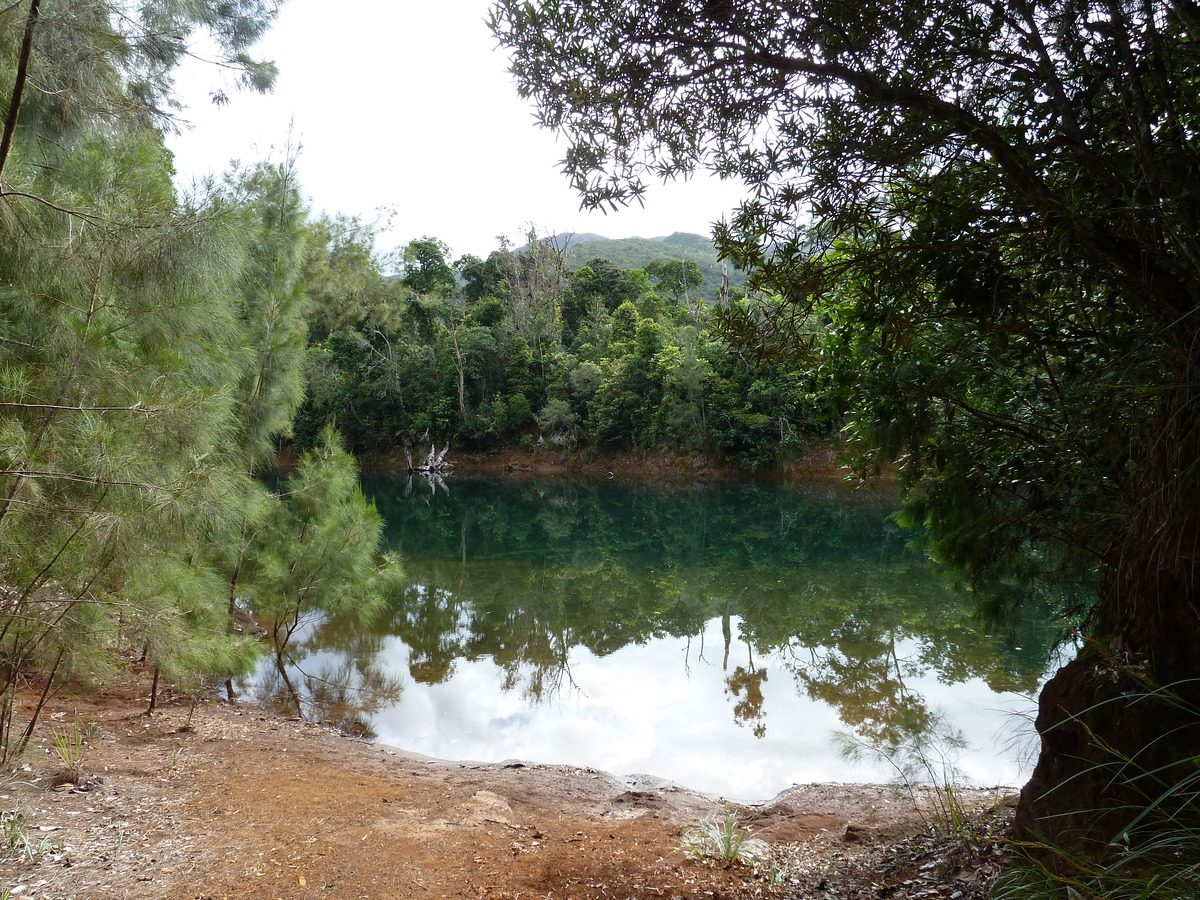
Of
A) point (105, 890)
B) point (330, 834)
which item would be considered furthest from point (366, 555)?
point (105, 890)

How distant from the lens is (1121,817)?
1912 millimetres

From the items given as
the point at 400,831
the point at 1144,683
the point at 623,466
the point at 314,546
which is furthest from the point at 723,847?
the point at 623,466

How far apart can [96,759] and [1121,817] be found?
4956 mm

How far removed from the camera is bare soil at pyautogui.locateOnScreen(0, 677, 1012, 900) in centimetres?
283

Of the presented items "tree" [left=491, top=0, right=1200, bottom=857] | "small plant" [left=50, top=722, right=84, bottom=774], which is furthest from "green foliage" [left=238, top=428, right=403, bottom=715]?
"tree" [left=491, top=0, right=1200, bottom=857]

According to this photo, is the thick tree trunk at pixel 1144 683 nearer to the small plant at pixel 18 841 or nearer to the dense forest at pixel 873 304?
the dense forest at pixel 873 304

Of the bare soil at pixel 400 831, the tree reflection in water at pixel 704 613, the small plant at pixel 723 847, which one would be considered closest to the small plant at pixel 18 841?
the bare soil at pixel 400 831

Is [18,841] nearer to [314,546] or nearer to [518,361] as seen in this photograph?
[314,546]

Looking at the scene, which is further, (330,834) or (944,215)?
(330,834)

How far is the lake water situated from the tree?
28.1 inches

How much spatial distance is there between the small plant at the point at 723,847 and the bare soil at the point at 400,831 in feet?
0.17

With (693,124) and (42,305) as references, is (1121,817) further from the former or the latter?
(42,305)

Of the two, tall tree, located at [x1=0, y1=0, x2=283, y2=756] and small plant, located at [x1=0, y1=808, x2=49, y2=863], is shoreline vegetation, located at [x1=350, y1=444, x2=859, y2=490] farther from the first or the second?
small plant, located at [x1=0, y1=808, x2=49, y2=863]

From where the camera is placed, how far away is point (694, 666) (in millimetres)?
7652
